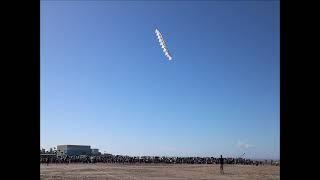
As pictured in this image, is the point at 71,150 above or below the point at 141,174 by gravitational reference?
below

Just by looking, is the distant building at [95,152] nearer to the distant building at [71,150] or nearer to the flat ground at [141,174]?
the distant building at [71,150]

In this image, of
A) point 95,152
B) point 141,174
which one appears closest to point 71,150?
Result: point 95,152

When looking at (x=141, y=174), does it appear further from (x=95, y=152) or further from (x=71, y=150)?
(x=95, y=152)

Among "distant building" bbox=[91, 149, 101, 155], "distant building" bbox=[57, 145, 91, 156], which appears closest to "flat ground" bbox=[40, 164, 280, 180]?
"distant building" bbox=[57, 145, 91, 156]

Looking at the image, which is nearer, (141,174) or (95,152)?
(141,174)

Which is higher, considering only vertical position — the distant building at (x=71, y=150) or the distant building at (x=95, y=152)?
the distant building at (x=71, y=150)

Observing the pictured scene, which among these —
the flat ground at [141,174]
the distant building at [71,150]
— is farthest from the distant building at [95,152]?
the flat ground at [141,174]

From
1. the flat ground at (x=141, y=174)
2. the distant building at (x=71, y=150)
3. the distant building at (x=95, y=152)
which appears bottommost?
the distant building at (x=95, y=152)

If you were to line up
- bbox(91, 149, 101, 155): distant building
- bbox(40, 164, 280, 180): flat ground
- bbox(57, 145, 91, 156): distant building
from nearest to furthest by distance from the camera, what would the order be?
bbox(40, 164, 280, 180): flat ground → bbox(57, 145, 91, 156): distant building → bbox(91, 149, 101, 155): distant building

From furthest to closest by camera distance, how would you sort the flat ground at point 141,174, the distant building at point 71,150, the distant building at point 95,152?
the distant building at point 95,152
the distant building at point 71,150
the flat ground at point 141,174

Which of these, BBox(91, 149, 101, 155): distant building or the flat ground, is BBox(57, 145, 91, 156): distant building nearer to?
BBox(91, 149, 101, 155): distant building
